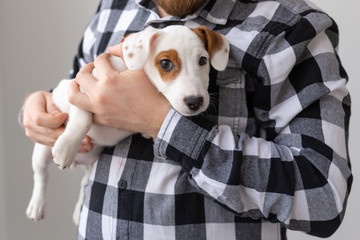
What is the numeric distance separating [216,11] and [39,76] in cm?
102

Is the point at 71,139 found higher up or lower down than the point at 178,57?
lower down

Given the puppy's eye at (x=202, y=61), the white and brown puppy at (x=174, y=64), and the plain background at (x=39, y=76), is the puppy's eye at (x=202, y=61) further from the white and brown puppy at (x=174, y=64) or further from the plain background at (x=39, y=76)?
the plain background at (x=39, y=76)

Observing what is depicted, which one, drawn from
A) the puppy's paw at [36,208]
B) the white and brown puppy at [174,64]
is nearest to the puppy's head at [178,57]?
the white and brown puppy at [174,64]

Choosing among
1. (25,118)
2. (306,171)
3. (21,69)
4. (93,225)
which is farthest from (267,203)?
(21,69)

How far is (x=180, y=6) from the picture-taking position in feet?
2.83

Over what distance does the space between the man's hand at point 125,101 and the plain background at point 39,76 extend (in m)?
0.85

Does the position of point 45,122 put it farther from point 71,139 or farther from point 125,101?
point 125,101

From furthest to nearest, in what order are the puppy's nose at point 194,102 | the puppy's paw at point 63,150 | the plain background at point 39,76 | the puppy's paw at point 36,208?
the plain background at point 39,76 < the puppy's paw at point 36,208 < the puppy's paw at point 63,150 < the puppy's nose at point 194,102

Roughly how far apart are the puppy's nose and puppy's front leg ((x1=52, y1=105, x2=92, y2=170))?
0.81ft

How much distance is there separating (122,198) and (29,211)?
419 mm

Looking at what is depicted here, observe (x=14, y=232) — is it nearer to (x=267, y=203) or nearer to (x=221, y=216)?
(x=221, y=216)

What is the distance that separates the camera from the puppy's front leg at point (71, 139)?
2.76 ft

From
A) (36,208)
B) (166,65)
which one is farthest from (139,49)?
(36,208)

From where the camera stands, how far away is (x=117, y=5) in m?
1.04
